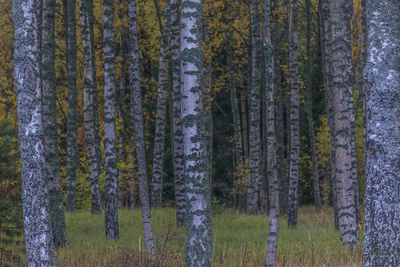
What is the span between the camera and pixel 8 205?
954cm

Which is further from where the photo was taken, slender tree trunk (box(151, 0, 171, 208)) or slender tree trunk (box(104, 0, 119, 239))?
slender tree trunk (box(151, 0, 171, 208))

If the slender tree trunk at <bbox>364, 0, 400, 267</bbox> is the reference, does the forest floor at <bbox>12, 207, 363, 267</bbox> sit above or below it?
below

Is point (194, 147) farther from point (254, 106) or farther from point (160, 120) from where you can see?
point (160, 120)

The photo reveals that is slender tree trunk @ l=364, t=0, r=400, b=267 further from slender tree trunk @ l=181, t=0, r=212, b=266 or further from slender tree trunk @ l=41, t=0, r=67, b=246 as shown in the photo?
slender tree trunk @ l=41, t=0, r=67, b=246

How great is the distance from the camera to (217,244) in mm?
11961

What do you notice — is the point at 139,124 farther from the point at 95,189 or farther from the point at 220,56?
the point at 220,56

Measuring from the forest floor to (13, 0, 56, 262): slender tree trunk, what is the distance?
168cm

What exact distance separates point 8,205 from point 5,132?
1.40 m

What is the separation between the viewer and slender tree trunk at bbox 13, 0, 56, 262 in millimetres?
7215

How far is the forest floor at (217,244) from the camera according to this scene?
9.26 metres

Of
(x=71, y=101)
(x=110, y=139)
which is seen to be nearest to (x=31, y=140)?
(x=110, y=139)

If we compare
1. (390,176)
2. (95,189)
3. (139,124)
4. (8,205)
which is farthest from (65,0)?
(390,176)

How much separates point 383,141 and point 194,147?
2.64 m

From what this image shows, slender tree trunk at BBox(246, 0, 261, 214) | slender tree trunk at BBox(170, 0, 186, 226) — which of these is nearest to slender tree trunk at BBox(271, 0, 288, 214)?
slender tree trunk at BBox(246, 0, 261, 214)
